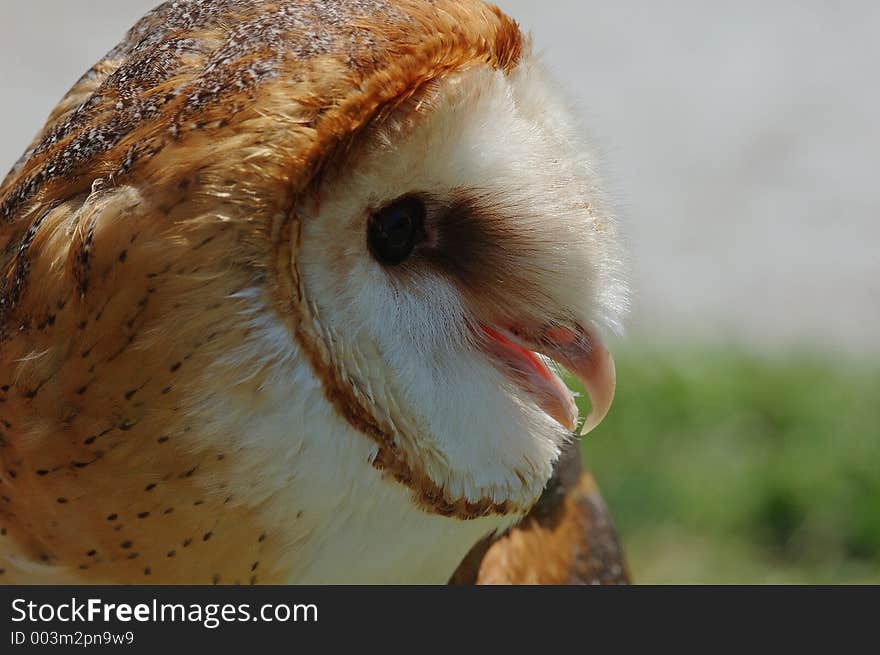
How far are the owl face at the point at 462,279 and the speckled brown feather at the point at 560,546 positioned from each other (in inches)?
12.0

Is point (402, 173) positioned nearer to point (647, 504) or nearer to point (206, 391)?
point (206, 391)

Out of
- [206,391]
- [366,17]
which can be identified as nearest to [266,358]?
[206,391]

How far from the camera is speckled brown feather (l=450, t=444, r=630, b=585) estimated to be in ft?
4.67

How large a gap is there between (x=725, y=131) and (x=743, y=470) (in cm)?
231

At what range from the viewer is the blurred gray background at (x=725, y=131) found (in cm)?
391

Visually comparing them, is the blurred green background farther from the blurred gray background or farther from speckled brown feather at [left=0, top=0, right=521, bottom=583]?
speckled brown feather at [left=0, top=0, right=521, bottom=583]

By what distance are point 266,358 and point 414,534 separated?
0.24 meters

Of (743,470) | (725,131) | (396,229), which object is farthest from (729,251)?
(396,229)

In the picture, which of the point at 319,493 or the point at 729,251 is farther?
the point at 729,251

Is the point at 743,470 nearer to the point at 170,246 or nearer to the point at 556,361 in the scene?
the point at 556,361

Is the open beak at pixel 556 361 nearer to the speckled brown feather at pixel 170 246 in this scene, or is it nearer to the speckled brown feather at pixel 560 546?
A: the speckled brown feather at pixel 170 246

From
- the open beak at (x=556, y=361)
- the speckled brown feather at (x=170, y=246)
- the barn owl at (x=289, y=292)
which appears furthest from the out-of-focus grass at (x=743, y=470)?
the speckled brown feather at (x=170, y=246)

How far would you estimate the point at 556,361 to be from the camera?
113 cm

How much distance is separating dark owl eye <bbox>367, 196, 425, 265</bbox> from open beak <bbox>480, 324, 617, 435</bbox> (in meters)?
0.12
